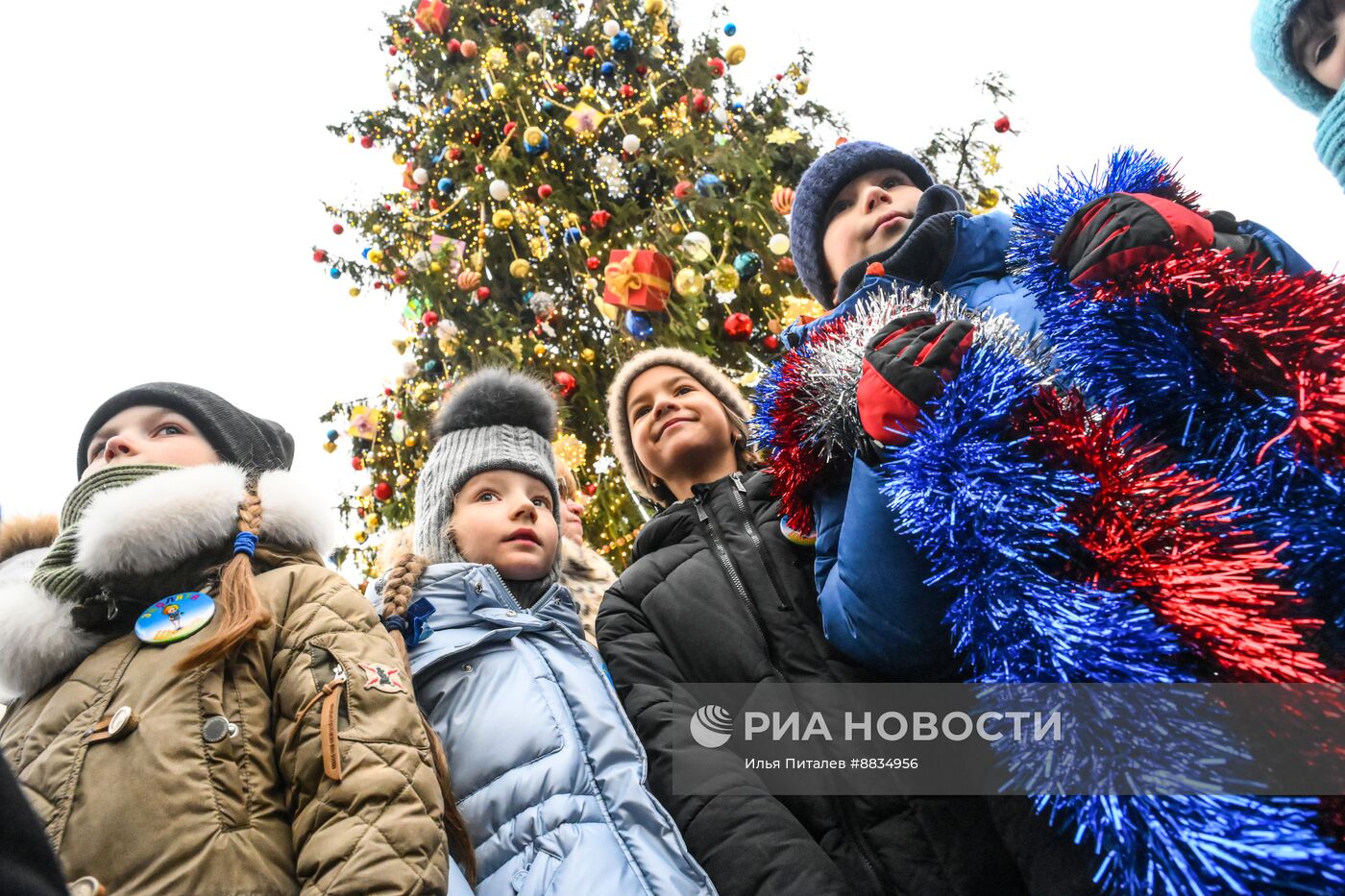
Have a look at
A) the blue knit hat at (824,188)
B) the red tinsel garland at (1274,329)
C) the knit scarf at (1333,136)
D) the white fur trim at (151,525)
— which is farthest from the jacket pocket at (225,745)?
the knit scarf at (1333,136)

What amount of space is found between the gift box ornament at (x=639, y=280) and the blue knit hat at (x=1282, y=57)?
193 centimetres

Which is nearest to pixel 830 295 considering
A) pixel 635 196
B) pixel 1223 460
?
pixel 1223 460

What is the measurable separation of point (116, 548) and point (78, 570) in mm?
103

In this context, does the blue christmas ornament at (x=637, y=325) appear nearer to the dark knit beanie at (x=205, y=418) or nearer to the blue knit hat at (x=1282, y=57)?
the dark knit beanie at (x=205, y=418)

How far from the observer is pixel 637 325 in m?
3.06

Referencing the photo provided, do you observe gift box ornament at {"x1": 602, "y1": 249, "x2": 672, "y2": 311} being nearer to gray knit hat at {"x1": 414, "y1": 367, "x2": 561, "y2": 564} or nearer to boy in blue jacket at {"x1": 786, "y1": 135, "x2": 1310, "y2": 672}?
gray knit hat at {"x1": 414, "y1": 367, "x2": 561, "y2": 564}

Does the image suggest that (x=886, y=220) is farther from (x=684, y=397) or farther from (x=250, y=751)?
A: (x=250, y=751)

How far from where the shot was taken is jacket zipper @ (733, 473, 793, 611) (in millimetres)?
1243

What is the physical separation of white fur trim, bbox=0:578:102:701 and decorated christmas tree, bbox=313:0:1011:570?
2183mm

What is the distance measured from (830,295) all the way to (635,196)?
2.24m

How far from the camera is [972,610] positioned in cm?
75

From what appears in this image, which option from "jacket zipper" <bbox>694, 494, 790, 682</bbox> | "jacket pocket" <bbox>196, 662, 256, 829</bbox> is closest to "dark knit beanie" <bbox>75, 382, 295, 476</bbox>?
"jacket pocket" <bbox>196, 662, 256, 829</bbox>

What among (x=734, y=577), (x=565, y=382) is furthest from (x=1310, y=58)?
(x=565, y=382)

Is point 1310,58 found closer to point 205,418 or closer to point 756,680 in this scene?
point 756,680
